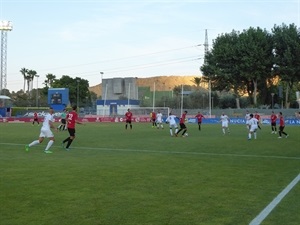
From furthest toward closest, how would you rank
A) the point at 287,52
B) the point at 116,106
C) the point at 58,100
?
the point at 116,106 → the point at 58,100 → the point at 287,52

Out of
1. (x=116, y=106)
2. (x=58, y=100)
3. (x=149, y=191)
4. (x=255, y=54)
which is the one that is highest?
(x=255, y=54)

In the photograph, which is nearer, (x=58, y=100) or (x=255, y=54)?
(x=255, y=54)

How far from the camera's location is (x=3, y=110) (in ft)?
268

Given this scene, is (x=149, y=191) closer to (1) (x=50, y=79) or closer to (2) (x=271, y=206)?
(2) (x=271, y=206)

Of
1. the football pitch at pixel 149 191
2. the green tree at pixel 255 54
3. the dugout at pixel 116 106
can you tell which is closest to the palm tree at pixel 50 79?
the dugout at pixel 116 106

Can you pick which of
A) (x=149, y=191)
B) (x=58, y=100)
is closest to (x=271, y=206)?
(x=149, y=191)

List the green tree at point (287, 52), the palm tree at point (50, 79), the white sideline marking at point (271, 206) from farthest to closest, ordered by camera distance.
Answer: the palm tree at point (50, 79) → the green tree at point (287, 52) → the white sideline marking at point (271, 206)

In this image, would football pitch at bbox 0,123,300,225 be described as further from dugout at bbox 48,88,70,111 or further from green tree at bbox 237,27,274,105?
dugout at bbox 48,88,70,111

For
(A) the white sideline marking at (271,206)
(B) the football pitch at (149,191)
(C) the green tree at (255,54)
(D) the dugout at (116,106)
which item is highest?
(C) the green tree at (255,54)

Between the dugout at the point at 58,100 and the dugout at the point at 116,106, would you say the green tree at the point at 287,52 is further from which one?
the dugout at the point at 58,100

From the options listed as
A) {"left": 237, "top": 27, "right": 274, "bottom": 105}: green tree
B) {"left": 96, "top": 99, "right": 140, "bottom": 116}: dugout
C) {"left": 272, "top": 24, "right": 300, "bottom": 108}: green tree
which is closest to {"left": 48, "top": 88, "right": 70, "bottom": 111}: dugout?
{"left": 96, "top": 99, "right": 140, "bottom": 116}: dugout

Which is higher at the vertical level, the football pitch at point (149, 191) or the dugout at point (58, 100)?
the dugout at point (58, 100)

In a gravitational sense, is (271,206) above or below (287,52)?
below

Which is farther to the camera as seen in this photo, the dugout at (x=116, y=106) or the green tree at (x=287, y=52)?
the dugout at (x=116, y=106)
